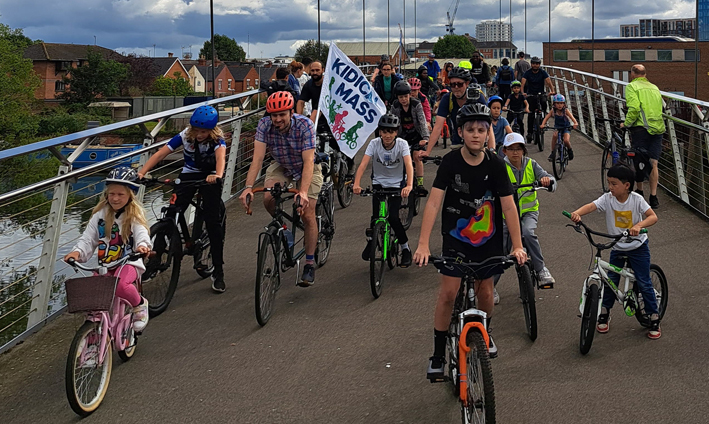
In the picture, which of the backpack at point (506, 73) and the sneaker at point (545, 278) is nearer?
the sneaker at point (545, 278)

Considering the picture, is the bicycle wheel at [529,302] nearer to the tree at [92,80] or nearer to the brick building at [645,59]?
the brick building at [645,59]

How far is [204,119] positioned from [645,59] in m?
103

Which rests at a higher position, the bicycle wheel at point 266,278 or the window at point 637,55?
the window at point 637,55

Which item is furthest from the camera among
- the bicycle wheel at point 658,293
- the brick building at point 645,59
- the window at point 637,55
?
the window at point 637,55

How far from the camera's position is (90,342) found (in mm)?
5551

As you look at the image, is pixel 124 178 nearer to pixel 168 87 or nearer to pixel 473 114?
pixel 473 114

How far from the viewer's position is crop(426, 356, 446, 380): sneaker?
549 centimetres

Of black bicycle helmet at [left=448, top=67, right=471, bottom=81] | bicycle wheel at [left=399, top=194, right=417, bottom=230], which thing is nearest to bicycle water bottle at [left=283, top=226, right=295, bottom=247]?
bicycle wheel at [left=399, top=194, right=417, bottom=230]

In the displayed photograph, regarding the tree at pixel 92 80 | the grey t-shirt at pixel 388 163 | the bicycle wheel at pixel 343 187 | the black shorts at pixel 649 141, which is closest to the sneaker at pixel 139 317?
the grey t-shirt at pixel 388 163

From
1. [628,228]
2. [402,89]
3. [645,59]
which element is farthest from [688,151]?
[645,59]

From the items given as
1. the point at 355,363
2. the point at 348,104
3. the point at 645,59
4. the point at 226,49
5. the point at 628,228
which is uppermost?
the point at 226,49

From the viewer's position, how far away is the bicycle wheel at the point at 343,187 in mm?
13023

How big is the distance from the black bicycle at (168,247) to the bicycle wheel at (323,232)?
3.67 feet

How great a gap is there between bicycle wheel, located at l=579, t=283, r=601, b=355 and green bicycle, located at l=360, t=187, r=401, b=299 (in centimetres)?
217
